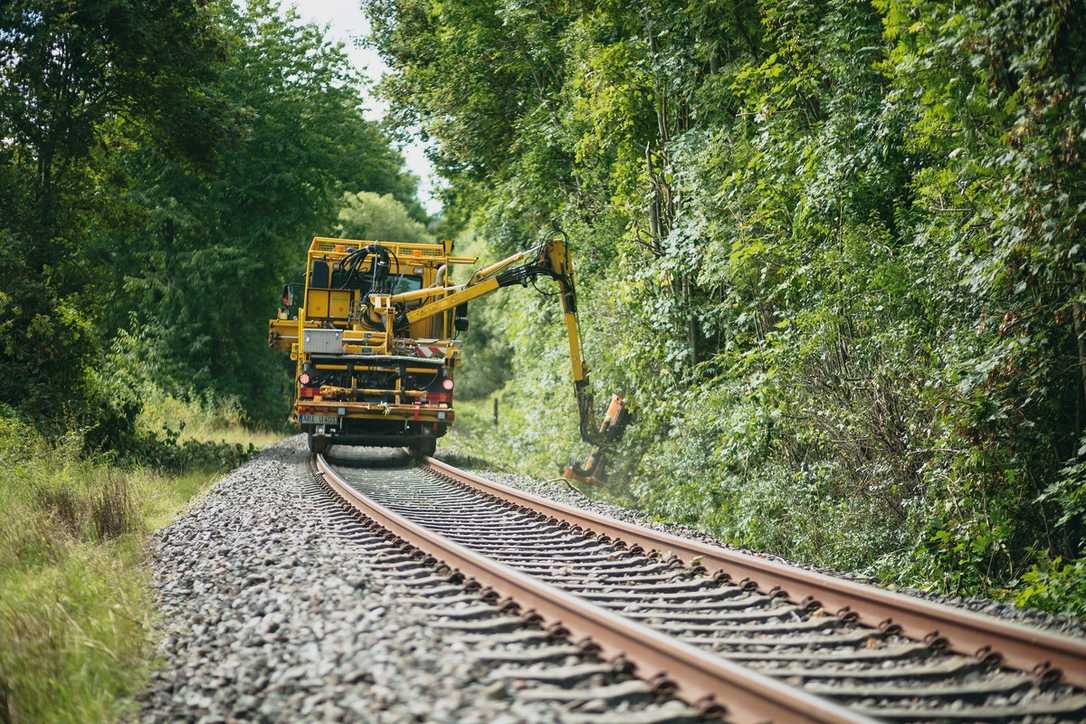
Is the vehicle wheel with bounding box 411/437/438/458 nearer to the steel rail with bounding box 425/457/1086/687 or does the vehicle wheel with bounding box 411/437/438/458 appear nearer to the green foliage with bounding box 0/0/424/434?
the green foliage with bounding box 0/0/424/434

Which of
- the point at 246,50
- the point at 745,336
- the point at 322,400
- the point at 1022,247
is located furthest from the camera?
the point at 246,50

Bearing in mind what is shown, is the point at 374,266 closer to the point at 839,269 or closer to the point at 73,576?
the point at 839,269

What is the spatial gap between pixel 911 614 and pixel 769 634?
0.76 meters

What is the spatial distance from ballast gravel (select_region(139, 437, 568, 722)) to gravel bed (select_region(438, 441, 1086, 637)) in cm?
322

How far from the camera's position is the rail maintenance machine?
14.6 m

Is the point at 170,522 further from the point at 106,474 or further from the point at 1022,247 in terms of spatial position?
the point at 1022,247

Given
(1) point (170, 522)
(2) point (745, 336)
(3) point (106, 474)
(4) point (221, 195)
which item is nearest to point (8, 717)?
(1) point (170, 522)

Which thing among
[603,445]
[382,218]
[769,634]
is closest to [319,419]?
[603,445]

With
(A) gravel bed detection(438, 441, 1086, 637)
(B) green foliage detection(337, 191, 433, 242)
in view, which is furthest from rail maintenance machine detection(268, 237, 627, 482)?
(B) green foliage detection(337, 191, 433, 242)

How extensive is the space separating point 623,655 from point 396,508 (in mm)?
5932

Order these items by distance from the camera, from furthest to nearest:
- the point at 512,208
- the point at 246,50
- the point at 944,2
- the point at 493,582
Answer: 1. the point at 246,50
2. the point at 512,208
3. the point at 944,2
4. the point at 493,582

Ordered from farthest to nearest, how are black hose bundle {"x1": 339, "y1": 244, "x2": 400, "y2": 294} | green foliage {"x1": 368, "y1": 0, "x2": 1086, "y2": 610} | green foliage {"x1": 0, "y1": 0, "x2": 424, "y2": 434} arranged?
1. black hose bundle {"x1": 339, "y1": 244, "x2": 400, "y2": 294}
2. green foliage {"x1": 0, "y1": 0, "x2": 424, "y2": 434}
3. green foliage {"x1": 368, "y1": 0, "x2": 1086, "y2": 610}

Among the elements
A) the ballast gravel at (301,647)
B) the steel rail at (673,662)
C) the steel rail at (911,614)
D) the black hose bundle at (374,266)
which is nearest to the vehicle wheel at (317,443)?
the black hose bundle at (374,266)

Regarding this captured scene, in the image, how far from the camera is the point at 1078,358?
6.79 m
